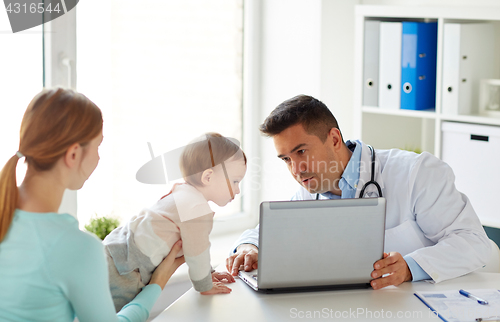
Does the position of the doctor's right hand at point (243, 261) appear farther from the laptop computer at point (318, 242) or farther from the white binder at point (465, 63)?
the white binder at point (465, 63)

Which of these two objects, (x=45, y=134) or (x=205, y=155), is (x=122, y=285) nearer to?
(x=205, y=155)

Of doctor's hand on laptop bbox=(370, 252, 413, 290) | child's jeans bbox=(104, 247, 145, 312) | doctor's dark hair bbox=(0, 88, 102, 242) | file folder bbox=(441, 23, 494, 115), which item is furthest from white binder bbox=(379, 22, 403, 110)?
doctor's dark hair bbox=(0, 88, 102, 242)

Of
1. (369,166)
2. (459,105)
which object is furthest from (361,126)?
(369,166)

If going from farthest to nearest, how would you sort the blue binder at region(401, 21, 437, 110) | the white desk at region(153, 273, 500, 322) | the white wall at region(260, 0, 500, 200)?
the white wall at region(260, 0, 500, 200) < the blue binder at region(401, 21, 437, 110) < the white desk at region(153, 273, 500, 322)

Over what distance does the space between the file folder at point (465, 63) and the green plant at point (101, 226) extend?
1415 mm

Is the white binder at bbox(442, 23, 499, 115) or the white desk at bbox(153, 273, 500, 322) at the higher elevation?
the white binder at bbox(442, 23, 499, 115)

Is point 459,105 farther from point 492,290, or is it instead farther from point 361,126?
point 492,290

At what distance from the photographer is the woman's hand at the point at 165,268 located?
1.32 metres

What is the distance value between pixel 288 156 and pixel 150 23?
3.45 feet

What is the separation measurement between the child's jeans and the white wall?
54.6 inches

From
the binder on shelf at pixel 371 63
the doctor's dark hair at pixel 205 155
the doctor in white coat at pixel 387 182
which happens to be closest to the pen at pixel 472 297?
the doctor in white coat at pixel 387 182

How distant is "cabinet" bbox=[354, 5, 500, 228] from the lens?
2029 millimetres
